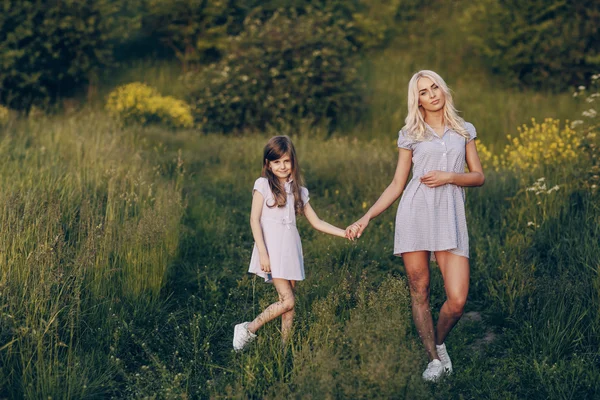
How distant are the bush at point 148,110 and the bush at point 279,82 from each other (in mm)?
377

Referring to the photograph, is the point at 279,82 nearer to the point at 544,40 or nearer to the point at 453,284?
the point at 544,40

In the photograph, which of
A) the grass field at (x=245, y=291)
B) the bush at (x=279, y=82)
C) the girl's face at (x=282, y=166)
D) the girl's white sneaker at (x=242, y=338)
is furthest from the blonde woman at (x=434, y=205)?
the bush at (x=279, y=82)

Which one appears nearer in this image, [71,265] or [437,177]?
[437,177]

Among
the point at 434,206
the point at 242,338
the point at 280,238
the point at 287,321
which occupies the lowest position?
the point at 242,338

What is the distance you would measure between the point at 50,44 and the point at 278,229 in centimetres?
1328

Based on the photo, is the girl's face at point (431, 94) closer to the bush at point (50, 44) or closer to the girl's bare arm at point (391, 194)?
the girl's bare arm at point (391, 194)

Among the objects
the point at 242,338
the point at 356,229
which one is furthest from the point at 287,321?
the point at 356,229

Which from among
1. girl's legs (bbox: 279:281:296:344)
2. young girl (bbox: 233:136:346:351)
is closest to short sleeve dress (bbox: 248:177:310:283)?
young girl (bbox: 233:136:346:351)

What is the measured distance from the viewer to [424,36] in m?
20.7

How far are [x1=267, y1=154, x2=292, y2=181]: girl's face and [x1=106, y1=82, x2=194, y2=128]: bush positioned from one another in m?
9.47

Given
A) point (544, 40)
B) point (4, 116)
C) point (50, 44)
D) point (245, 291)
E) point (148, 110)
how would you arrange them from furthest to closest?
point (544, 40), point (50, 44), point (148, 110), point (4, 116), point (245, 291)

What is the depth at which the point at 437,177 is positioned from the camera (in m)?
4.39

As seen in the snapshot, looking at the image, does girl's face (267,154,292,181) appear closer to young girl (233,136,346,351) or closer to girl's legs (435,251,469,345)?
young girl (233,136,346,351)

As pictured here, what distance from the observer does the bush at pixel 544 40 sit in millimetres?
16562
